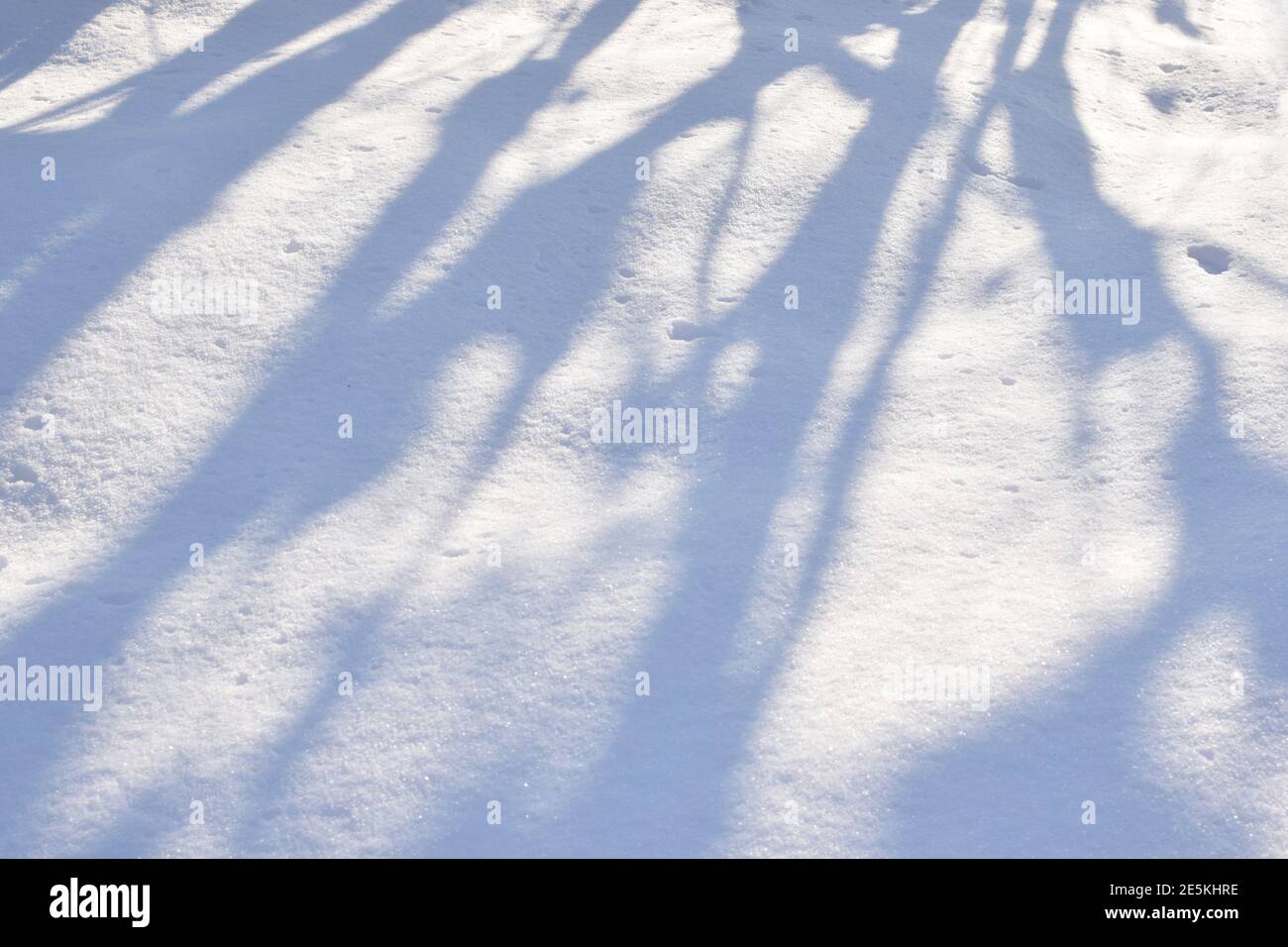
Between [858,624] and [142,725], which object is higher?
[858,624]

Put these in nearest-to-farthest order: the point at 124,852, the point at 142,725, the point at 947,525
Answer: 1. the point at 124,852
2. the point at 142,725
3. the point at 947,525

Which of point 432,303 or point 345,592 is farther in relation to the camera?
point 432,303

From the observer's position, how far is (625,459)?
362 cm

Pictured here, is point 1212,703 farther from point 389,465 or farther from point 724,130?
point 724,130

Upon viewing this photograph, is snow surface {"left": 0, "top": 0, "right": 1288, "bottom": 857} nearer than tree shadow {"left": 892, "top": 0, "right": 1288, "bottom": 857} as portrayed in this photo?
No

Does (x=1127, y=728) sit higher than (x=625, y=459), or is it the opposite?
(x=625, y=459)

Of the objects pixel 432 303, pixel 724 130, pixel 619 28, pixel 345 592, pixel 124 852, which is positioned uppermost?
pixel 619 28

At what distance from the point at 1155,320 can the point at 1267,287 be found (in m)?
0.61

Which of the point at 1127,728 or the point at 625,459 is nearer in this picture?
the point at 1127,728

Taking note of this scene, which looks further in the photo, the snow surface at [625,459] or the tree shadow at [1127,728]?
the snow surface at [625,459]

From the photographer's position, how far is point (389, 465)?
3555 millimetres

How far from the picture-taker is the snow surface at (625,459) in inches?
104

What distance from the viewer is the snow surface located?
2629 mm

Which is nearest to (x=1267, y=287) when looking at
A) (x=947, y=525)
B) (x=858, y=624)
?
(x=947, y=525)
